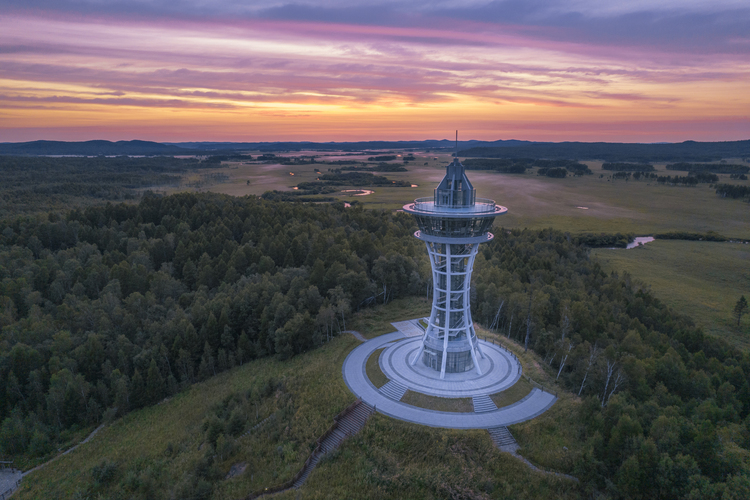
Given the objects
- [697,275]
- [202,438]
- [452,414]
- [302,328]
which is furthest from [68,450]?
[697,275]

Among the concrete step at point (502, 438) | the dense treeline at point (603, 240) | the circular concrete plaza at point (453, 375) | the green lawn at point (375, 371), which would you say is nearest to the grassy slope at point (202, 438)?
the green lawn at point (375, 371)

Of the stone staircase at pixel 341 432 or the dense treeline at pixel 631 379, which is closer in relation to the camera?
the dense treeline at pixel 631 379

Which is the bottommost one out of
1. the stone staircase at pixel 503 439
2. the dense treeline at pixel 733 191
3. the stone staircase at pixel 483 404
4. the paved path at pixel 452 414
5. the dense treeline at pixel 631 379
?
the stone staircase at pixel 503 439

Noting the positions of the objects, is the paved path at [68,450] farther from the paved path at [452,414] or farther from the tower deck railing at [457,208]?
the tower deck railing at [457,208]

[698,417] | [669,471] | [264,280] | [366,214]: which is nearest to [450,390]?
[669,471]

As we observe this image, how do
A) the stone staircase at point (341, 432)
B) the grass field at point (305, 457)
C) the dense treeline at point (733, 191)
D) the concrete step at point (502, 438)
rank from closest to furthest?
the grass field at point (305, 457), the stone staircase at point (341, 432), the concrete step at point (502, 438), the dense treeline at point (733, 191)

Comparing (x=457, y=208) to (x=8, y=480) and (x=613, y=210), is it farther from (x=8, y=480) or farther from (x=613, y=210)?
(x=613, y=210)

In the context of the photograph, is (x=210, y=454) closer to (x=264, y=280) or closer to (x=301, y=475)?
(x=301, y=475)
